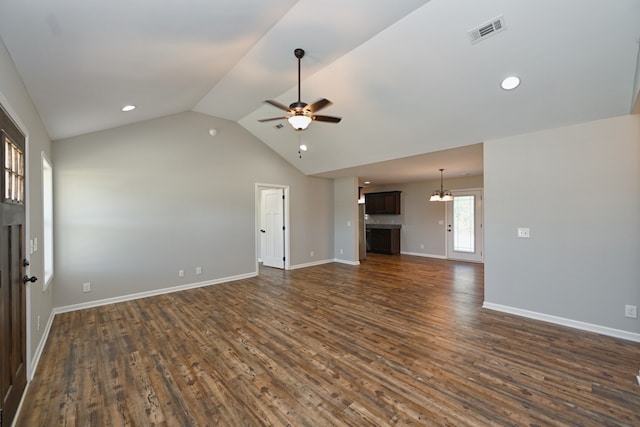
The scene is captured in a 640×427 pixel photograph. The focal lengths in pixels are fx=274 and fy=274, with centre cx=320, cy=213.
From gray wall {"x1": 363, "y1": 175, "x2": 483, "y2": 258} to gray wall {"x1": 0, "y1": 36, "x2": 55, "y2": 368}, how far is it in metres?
8.61

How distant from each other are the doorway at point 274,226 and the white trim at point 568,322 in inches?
174

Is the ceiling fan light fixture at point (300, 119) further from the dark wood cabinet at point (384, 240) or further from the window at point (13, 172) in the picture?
the dark wood cabinet at point (384, 240)

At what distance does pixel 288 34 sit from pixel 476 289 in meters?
4.97

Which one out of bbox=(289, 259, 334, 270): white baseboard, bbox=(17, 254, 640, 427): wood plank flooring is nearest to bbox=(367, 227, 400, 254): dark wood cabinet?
bbox=(289, 259, 334, 270): white baseboard

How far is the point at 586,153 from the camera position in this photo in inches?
127

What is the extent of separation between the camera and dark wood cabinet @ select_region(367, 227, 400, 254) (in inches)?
357

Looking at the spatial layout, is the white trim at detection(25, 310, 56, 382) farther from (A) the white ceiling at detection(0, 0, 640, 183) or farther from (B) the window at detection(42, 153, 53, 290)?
(A) the white ceiling at detection(0, 0, 640, 183)

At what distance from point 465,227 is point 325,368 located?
23.1 ft

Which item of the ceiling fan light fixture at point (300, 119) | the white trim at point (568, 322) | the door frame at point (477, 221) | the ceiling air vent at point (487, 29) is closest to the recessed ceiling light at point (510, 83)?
the ceiling air vent at point (487, 29)

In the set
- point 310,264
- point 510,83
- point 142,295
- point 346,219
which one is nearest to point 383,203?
point 346,219

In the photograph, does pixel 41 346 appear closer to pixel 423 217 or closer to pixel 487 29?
pixel 487 29

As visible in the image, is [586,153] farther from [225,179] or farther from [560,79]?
[225,179]

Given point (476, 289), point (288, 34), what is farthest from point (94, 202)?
point (476, 289)

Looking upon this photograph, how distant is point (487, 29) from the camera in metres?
2.54
